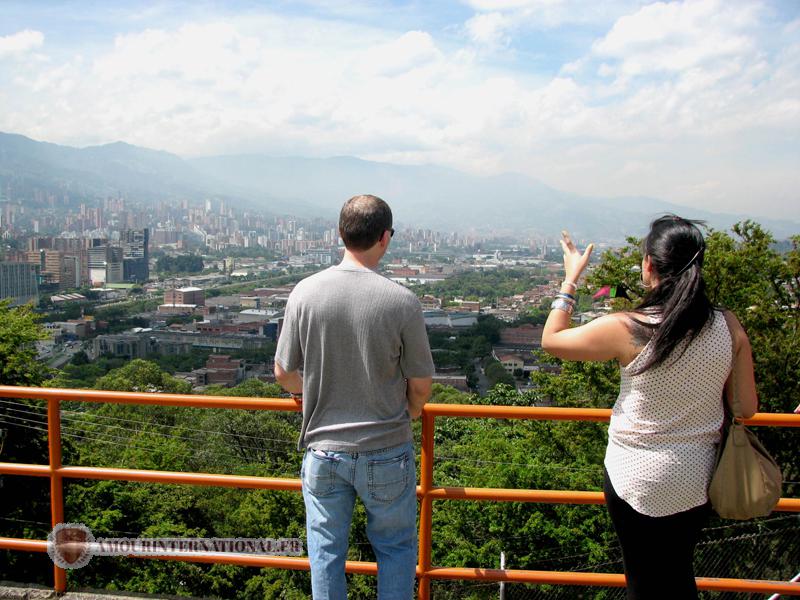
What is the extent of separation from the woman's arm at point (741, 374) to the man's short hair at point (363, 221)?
1039mm

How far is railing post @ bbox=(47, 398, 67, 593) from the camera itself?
2.89m

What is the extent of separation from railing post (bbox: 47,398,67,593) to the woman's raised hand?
2.15 metres

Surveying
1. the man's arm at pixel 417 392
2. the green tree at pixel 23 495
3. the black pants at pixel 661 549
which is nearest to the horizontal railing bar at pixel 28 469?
the man's arm at pixel 417 392

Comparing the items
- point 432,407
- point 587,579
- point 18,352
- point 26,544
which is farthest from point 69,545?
point 18,352

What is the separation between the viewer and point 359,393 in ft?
6.86

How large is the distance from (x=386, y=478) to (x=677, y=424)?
2.84 feet

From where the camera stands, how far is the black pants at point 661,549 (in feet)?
6.41

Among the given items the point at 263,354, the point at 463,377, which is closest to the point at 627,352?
the point at 463,377

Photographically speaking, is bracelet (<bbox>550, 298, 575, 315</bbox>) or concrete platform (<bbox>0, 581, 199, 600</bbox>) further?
concrete platform (<bbox>0, 581, 199, 600</bbox>)

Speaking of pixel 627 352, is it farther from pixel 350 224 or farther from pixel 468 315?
pixel 468 315

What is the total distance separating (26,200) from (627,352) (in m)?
188

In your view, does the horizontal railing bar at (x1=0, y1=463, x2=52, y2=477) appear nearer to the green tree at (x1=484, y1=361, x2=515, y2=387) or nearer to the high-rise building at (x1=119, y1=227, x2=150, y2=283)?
the green tree at (x1=484, y1=361, x2=515, y2=387)

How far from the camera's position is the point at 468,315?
3155 inches

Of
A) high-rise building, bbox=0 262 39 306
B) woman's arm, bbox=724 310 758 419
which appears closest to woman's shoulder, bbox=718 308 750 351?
woman's arm, bbox=724 310 758 419
